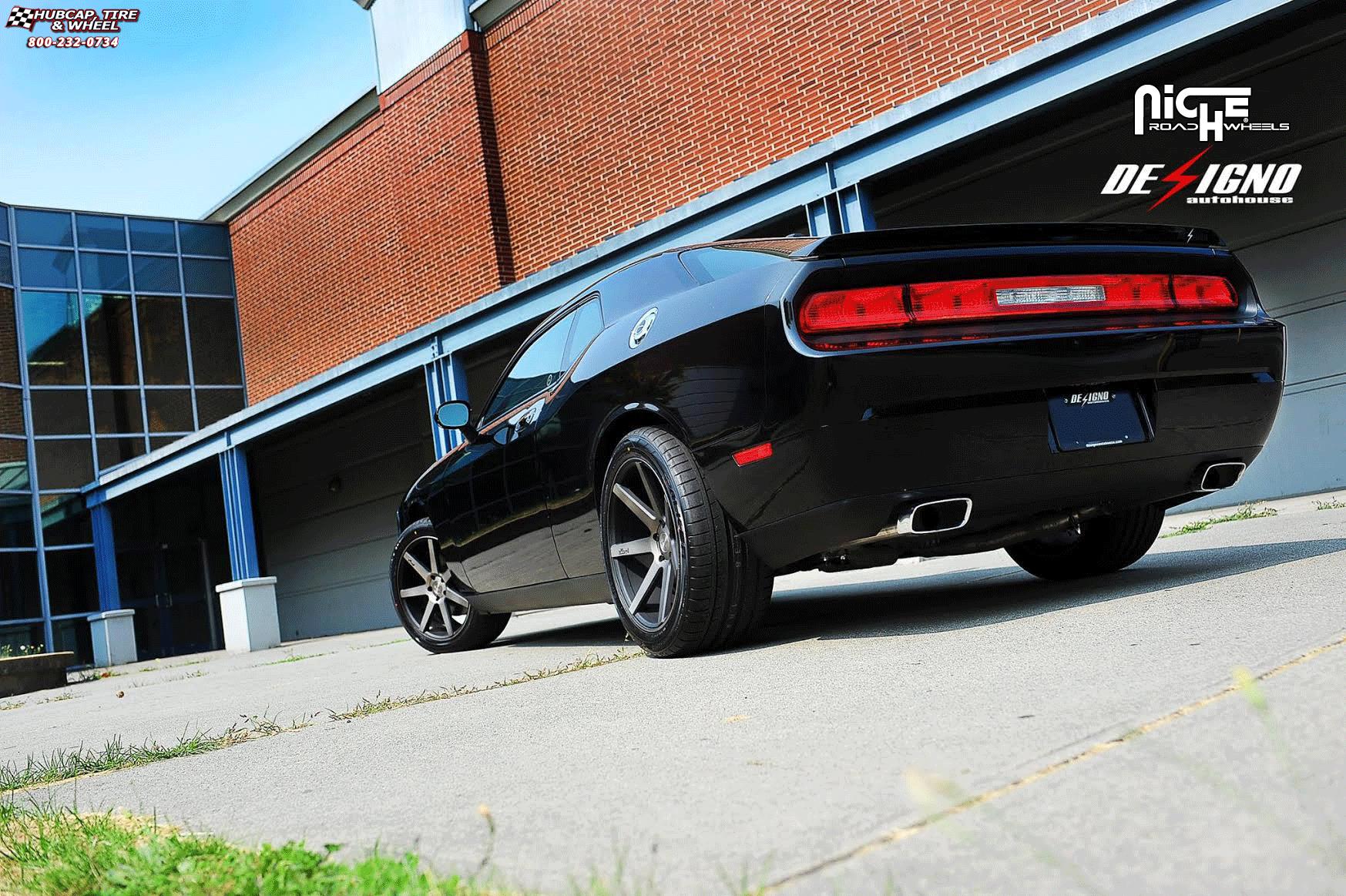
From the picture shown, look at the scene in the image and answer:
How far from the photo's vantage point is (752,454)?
347cm

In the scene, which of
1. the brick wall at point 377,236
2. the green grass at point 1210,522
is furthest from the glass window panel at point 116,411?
the green grass at point 1210,522

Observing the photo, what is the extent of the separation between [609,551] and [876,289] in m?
1.40

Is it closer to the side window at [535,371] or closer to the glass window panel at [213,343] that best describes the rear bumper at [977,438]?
the side window at [535,371]

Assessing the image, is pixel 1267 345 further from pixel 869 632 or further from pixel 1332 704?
pixel 1332 704

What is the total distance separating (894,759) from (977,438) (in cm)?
154

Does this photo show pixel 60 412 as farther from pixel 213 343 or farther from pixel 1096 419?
pixel 1096 419

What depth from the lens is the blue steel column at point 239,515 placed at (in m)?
17.5

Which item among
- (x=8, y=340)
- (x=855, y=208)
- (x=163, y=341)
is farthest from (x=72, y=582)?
(x=855, y=208)

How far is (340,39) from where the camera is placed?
2056cm

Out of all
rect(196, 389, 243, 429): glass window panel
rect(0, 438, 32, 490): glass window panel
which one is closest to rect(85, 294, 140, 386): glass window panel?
rect(196, 389, 243, 429): glass window panel

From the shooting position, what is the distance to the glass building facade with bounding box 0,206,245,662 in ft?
70.5

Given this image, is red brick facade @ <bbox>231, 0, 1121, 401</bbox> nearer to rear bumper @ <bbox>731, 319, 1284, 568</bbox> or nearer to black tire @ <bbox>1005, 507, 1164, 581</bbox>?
black tire @ <bbox>1005, 507, 1164, 581</bbox>

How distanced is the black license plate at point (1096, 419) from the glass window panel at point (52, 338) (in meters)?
23.3

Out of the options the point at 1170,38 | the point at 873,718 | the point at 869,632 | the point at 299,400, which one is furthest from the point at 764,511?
the point at 299,400
